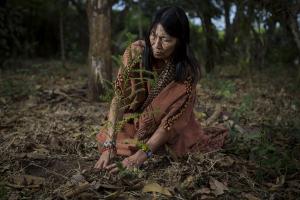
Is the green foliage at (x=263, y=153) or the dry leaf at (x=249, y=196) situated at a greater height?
the green foliage at (x=263, y=153)

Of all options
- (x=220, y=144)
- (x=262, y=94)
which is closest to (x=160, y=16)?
(x=220, y=144)

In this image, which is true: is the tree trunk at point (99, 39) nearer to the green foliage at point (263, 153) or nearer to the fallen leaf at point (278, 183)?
the green foliage at point (263, 153)

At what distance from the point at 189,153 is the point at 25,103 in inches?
100

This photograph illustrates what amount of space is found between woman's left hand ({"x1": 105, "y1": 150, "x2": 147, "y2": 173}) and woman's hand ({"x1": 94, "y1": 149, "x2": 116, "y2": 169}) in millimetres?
39

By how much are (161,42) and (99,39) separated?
89.1 inches

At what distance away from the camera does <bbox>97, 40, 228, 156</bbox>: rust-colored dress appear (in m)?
3.06

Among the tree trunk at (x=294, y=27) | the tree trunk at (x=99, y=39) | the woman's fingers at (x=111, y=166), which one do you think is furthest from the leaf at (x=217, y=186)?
the tree trunk at (x=294, y=27)

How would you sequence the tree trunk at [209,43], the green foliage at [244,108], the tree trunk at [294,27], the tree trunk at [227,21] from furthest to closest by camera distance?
the tree trunk at [227,21], the tree trunk at [209,43], the tree trunk at [294,27], the green foliage at [244,108]

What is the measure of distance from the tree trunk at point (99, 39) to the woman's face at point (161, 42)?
2076 mm

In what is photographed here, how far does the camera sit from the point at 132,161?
294cm

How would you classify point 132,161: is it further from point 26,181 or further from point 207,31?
point 207,31

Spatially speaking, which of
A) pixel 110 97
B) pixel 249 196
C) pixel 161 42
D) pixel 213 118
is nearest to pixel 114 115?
pixel 110 97

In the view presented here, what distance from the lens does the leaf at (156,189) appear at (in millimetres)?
2684

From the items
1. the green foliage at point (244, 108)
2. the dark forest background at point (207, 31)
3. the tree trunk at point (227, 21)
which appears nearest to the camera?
the green foliage at point (244, 108)
